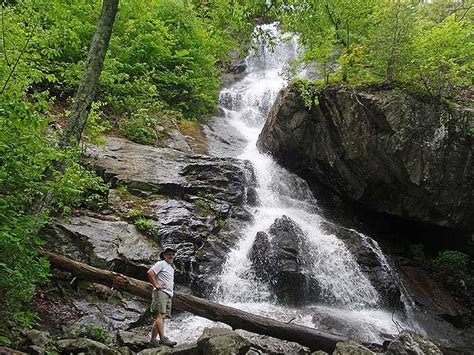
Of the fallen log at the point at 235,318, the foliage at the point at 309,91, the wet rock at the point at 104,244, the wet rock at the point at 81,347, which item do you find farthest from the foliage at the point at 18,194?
the foliage at the point at 309,91

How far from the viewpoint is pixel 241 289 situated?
929 centimetres

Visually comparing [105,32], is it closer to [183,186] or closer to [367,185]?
[183,186]

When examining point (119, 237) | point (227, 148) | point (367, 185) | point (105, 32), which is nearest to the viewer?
point (105, 32)

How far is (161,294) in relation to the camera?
6.14 meters

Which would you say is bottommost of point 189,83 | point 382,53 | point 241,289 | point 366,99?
point 241,289

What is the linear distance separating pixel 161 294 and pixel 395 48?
883 centimetres

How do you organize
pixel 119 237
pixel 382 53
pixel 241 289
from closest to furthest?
pixel 119 237 → pixel 241 289 → pixel 382 53

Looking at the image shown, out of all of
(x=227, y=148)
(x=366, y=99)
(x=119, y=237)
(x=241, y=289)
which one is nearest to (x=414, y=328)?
(x=241, y=289)

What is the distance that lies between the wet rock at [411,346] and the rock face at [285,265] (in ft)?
11.3

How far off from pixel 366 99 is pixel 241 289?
21.2ft

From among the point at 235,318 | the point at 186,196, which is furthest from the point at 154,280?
the point at 186,196

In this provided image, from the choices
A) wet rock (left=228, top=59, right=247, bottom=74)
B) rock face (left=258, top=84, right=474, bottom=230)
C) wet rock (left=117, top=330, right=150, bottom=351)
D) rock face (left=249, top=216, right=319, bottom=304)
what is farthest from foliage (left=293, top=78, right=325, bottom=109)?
wet rock (left=228, top=59, right=247, bottom=74)

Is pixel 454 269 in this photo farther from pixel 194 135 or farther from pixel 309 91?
pixel 194 135

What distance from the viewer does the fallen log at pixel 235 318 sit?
675cm
